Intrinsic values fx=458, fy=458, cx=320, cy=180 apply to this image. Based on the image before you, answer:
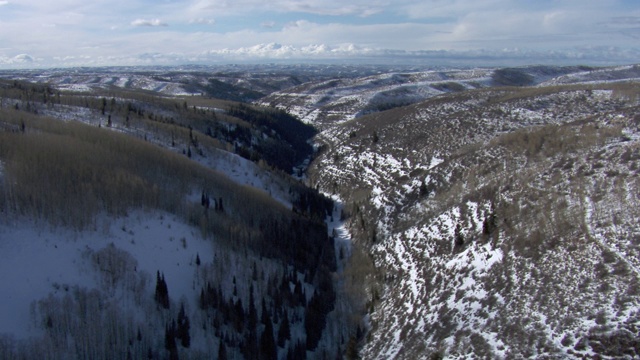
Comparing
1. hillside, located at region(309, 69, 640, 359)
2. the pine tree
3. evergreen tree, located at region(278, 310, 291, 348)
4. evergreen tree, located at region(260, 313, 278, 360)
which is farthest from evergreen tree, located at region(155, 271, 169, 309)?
hillside, located at region(309, 69, 640, 359)

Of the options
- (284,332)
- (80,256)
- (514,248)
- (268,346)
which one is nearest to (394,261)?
(514,248)

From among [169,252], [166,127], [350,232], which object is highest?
[166,127]

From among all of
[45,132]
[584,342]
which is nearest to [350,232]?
[584,342]

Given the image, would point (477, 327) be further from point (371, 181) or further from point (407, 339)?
point (371, 181)

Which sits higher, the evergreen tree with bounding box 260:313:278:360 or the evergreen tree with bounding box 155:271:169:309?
the evergreen tree with bounding box 155:271:169:309

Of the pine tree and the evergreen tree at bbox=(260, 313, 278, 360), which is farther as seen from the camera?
the evergreen tree at bbox=(260, 313, 278, 360)

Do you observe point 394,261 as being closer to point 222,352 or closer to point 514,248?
point 514,248

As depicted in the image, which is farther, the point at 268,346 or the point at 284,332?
the point at 284,332

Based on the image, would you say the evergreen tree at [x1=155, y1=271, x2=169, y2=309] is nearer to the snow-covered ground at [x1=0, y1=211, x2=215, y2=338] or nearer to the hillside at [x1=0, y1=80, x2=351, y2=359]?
the hillside at [x1=0, y1=80, x2=351, y2=359]

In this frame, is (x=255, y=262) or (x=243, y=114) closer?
(x=255, y=262)
